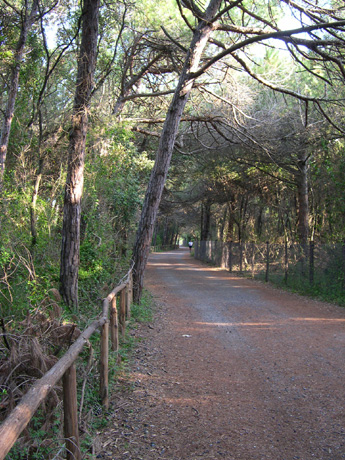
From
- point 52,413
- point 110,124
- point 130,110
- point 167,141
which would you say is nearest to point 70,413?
point 52,413

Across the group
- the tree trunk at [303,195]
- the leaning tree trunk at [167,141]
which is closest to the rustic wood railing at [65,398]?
the leaning tree trunk at [167,141]

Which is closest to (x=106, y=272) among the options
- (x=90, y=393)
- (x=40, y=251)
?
(x=40, y=251)

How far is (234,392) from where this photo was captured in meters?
5.16

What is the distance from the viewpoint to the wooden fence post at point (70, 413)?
3006 mm

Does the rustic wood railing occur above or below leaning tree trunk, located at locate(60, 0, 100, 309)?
below

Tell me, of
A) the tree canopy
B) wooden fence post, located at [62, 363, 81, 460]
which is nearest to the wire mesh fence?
the tree canopy

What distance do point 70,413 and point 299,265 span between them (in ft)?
46.1

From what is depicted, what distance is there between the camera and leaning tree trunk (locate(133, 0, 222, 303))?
1105 cm

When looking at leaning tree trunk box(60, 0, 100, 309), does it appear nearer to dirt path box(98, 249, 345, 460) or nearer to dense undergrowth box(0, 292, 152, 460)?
dirt path box(98, 249, 345, 460)

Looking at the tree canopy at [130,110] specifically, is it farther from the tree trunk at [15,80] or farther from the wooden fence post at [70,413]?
the wooden fence post at [70,413]

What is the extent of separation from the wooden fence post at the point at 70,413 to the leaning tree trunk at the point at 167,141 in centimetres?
826

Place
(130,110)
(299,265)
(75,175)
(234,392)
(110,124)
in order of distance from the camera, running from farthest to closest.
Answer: (130,110) < (299,265) < (110,124) < (75,175) < (234,392)

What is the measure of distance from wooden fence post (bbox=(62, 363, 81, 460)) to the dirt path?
73 cm

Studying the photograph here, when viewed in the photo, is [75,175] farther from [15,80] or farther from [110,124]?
[110,124]
